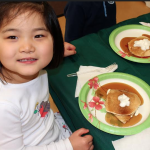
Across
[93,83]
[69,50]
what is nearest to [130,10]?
[69,50]

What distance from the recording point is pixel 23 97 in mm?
782

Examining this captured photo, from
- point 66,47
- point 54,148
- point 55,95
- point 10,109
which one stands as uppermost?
point 66,47

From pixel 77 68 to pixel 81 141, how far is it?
1.17 ft

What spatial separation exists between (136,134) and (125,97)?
161 mm

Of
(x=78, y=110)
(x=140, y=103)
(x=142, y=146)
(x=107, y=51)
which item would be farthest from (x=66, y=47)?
(x=142, y=146)

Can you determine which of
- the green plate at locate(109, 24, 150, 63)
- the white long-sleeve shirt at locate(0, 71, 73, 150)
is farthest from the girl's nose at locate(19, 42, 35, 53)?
the green plate at locate(109, 24, 150, 63)

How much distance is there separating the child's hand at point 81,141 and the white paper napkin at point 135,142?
0.34 ft

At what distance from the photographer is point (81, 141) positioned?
0.83m

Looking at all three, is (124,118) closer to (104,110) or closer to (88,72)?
(104,110)

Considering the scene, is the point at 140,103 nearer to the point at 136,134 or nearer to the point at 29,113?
the point at 136,134

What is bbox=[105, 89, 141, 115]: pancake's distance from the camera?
0.83m

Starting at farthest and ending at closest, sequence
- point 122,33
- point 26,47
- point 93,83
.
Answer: point 122,33 < point 93,83 < point 26,47

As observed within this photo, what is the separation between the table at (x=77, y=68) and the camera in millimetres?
851

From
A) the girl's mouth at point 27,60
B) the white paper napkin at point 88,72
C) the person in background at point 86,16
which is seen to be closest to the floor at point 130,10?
the person in background at point 86,16
